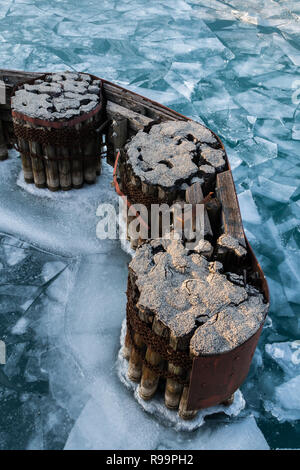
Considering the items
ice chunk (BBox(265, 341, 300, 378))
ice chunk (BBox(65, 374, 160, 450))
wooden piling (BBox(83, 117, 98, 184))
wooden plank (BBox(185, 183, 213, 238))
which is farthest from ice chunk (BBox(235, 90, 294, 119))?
ice chunk (BBox(65, 374, 160, 450))

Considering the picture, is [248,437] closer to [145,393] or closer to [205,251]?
[145,393]

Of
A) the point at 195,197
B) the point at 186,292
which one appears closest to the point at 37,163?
the point at 195,197

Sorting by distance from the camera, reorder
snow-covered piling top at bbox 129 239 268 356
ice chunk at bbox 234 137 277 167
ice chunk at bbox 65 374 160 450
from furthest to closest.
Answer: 1. ice chunk at bbox 234 137 277 167
2. ice chunk at bbox 65 374 160 450
3. snow-covered piling top at bbox 129 239 268 356

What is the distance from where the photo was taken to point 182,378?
3496mm

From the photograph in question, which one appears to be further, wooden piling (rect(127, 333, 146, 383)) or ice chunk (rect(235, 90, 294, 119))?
ice chunk (rect(235, 90, 294, 119))

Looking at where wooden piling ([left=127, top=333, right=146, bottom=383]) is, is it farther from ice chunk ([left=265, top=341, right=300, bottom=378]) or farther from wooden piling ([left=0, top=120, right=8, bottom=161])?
wooden piling ([left=0, top=120, right=8, bottom=161])

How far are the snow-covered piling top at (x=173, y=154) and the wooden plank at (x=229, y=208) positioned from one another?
0.21m

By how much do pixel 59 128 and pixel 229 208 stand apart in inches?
105

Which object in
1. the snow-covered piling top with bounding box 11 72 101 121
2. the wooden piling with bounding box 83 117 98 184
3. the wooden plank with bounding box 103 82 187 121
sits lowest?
the wooden piling with bounding box 83 117 98 184

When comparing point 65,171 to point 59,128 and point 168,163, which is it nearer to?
point 59,128

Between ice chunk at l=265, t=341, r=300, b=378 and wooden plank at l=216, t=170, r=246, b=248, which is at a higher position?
wooden plank at l=216, t=170, r=246, b=248

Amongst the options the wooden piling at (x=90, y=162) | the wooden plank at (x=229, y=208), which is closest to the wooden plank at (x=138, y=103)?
the wooden piling at (x=90, y=162)

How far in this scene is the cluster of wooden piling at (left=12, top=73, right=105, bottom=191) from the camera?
5.59 m
